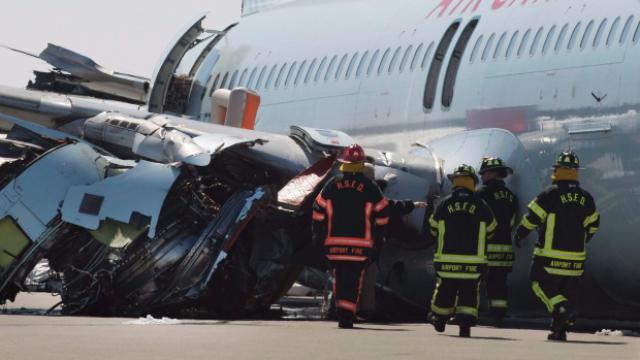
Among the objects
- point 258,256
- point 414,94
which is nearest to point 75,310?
point 258,256

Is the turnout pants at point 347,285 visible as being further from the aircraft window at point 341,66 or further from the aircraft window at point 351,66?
the aircraft window at point 341,66

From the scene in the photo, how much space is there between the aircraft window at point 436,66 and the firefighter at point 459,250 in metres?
3.90

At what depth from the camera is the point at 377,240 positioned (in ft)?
51.2

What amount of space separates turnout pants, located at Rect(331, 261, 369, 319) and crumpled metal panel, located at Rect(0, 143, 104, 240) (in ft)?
12.1

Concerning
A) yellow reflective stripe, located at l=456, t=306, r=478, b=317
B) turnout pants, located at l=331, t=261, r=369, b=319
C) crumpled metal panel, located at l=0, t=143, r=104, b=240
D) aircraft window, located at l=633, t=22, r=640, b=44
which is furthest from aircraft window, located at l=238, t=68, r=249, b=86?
yellow reflective stripe, located at l=456, t=306, r=478, b=317

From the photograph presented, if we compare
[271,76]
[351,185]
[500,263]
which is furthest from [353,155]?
[271,76]

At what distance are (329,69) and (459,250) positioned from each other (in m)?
7.76

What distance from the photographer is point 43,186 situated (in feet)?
57.8

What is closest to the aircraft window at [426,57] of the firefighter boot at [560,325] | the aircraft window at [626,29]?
the aircraft window at [626,29]

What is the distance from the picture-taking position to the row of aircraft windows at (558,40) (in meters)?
16.1

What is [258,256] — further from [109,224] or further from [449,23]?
[449,23]

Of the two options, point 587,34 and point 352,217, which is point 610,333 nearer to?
point 352,217

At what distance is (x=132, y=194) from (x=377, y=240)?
3.13m

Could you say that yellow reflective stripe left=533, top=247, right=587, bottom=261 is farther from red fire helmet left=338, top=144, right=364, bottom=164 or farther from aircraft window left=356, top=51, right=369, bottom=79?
aircraft window left=356, top=51, right=369, bottom=79
